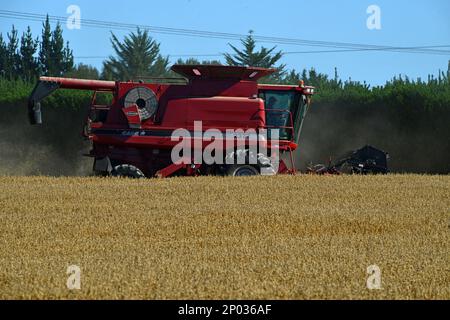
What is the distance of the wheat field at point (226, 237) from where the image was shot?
8328 millimetres

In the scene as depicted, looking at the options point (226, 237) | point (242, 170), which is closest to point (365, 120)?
point (242, 170)

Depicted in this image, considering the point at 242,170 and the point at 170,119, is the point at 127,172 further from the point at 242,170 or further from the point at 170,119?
the point at 242,170

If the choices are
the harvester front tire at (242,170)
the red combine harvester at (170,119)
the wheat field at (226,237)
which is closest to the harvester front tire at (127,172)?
the red combine harvester at (170,119)

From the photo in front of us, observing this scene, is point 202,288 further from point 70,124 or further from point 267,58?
point 267,58

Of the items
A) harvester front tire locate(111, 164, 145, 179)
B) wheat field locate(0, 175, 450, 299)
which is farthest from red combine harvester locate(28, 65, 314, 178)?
wheat field locate(0, 175, 450, 299)

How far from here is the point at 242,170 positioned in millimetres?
20062

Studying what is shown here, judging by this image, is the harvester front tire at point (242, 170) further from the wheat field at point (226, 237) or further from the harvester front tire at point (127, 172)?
the harvester front tire at point (127, 172)

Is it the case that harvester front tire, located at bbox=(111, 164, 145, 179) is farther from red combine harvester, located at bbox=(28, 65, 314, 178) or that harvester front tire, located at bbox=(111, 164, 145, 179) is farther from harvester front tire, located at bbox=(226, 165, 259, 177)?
harvester front tire, located at bbox=(226, 165, 259, 177)

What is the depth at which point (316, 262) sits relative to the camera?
380 inches

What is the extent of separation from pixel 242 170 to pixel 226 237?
8025 mm

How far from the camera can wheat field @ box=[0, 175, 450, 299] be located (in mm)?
8328

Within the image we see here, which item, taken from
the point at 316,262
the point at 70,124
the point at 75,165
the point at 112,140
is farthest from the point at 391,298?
the point at 70,124

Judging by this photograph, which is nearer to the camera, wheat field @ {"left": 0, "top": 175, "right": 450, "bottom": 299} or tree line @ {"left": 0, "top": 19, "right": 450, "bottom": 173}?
wheat field @ {"left": 0, "top": 175, "right": 450, "bottom": 299}

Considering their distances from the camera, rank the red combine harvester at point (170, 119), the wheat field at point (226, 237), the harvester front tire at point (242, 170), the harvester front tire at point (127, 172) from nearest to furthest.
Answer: the wheat field at point (226, 237) < the harvester front tire at point (127, 172) < the red combine harvester at point (170, 119) < the harvester front tire at point (242, 170)
